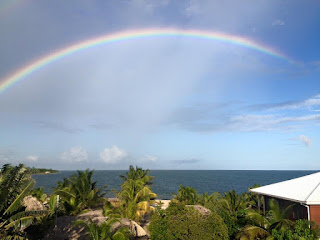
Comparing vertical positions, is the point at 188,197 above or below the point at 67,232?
above

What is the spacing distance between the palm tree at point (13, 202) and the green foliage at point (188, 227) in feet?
23.1

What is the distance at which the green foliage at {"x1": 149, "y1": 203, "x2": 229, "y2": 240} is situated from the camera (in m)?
15.0

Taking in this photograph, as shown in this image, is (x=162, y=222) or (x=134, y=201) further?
(x=134, y=201)

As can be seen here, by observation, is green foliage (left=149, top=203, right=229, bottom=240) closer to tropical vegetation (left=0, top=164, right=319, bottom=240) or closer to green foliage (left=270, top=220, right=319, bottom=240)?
tropical vegetation (left=0, top=164, right=319, bottom=240)

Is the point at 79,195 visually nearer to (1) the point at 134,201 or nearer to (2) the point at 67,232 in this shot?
(1) the point at 134,201

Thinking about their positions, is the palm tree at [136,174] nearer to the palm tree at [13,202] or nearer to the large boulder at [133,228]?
the large boulder at [133,228]

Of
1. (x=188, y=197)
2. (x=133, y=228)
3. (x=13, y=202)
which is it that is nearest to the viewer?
(x=13, y=202)

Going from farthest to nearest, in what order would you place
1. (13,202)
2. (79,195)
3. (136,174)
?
(136,174), (79,195), (13,202)

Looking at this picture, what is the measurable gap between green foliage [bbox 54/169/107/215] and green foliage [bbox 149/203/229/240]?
12651mm

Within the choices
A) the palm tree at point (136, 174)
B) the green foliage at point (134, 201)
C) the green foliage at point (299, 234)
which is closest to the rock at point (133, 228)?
the green foliage at point (134, 201)

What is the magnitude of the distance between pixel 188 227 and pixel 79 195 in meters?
16.6

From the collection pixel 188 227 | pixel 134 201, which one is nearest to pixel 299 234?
pixel 188 227

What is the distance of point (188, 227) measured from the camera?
600 inches

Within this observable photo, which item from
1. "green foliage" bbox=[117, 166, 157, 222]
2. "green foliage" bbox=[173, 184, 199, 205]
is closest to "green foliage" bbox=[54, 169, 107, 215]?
"green foliage" bbox=[117, 166, 157, 222]
